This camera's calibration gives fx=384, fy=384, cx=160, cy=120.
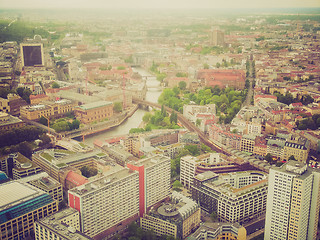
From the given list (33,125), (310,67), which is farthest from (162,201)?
(310,67)

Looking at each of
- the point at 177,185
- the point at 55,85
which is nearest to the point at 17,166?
the point at 177,185

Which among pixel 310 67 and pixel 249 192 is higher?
pixel 310 67

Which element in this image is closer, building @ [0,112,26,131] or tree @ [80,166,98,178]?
tree @ [80,166,98,178]

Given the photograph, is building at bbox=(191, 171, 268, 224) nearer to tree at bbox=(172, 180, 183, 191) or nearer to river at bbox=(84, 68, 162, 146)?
tree at bbox=(172, 180, 183, 191)

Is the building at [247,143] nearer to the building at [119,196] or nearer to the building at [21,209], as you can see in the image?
the building at [119,196]

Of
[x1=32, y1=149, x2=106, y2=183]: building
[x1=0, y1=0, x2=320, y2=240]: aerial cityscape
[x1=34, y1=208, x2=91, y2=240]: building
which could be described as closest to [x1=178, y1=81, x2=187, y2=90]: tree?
[x1=0, y1=0, x2=320, y2=240]: aerial cityscape

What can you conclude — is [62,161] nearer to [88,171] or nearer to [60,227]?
[88,171]

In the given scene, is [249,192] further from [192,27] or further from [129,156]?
[192,27]
